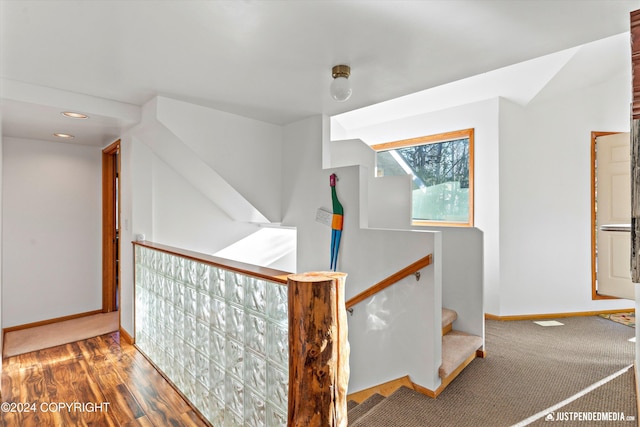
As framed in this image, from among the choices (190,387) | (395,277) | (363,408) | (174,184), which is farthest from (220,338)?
(174,184)

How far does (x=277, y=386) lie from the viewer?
1.63m

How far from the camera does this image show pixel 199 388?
7.31 ft

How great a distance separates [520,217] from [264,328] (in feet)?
10.3

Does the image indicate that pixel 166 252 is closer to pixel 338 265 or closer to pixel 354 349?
pixel 338 265

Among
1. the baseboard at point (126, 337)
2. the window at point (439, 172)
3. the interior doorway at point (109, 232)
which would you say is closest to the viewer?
the baseboard at point (126, 337)

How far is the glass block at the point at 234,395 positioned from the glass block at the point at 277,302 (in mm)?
555

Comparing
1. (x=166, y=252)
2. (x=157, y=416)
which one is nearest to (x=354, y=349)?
(x=157, y=416)

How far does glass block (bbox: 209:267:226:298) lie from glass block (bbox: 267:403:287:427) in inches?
26.2

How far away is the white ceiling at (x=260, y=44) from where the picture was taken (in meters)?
1.44

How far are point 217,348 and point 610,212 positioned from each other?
162 inches

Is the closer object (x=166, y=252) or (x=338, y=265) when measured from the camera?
(x=166, y=252)

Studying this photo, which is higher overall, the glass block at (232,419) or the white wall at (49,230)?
the white wall at (49,230)

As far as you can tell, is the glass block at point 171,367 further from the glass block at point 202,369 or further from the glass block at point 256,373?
the glass block at point 256,373

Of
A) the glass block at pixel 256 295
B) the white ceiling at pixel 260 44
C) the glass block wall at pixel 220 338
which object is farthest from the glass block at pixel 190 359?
the white ceiling at pixel 260 44
